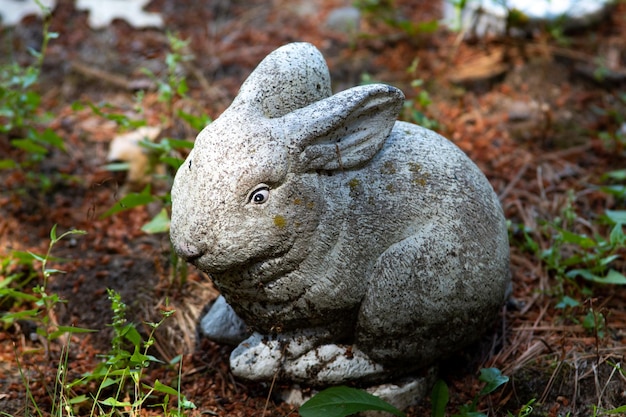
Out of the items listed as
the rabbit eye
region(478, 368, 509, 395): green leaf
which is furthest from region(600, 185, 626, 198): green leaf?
the rabbit eye

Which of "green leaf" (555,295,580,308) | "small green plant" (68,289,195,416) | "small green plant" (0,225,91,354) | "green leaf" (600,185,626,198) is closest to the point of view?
"small green plant" (68,289,195,416)

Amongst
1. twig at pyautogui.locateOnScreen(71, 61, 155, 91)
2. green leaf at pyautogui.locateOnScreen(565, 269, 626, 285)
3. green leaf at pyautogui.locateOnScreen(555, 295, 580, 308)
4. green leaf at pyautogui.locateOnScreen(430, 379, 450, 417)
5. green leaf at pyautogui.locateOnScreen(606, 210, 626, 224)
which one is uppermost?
green leaf at pyautogui.locateOnScreen(606, 210, 626, 224)

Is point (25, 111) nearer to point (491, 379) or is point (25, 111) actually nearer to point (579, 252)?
point (491, 379)

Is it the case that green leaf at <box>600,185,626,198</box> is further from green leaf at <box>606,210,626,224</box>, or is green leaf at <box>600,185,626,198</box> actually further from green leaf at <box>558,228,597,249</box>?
green leaf at <box>558,228,597,249</box>

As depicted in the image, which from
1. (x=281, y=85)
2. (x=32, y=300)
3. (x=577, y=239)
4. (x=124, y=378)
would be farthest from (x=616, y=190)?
(x=32, y=300)

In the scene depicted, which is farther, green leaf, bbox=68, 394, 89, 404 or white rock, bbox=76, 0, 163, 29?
white rock, bbox=76, 0, 163, 29

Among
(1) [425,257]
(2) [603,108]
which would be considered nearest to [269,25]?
(2) [603,108]

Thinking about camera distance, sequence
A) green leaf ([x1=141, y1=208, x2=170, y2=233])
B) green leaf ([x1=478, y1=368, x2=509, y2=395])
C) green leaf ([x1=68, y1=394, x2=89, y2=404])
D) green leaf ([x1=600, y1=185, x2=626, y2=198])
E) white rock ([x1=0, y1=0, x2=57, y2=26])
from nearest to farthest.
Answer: green leaf ([x1=68, y1=394, x2=89, y2=404]) → green leaf ([x1=478, y1=368, x2=509, y2=395]) → green leaf ([x1=141, y1=208, x2=170, y2=233]) → green leaf ([x1=600, y1=185, x2=626, y2=198]) → white rock ([x1=0, y1=0, x2=57, y2=26])

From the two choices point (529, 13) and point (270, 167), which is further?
point (529, 13)
